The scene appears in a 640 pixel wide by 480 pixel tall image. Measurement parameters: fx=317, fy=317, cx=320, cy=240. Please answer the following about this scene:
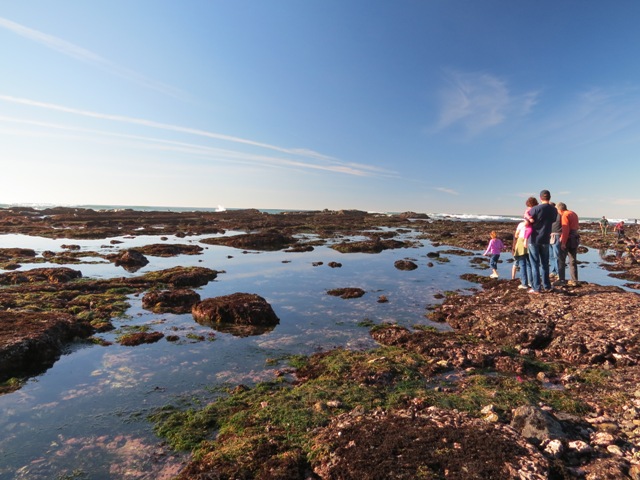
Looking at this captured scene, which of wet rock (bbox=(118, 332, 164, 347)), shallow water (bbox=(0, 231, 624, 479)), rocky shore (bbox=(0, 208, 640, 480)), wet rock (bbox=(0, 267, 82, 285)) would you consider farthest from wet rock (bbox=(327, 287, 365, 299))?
wet rock (bbox=(0, 267, 82, 285))

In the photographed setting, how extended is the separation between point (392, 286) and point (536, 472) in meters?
15.6

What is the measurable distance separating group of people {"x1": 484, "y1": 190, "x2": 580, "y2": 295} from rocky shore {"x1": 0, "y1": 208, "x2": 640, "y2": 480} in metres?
1.30

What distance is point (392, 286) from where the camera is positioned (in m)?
20.2

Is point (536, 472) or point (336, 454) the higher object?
point (536, 472)

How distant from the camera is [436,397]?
24.3 feet

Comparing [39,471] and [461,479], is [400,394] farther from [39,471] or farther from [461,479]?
[39,471]

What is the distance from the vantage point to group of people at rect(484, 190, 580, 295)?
1380 centimetres

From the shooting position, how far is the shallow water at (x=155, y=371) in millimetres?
5836

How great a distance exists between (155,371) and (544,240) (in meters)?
15.8

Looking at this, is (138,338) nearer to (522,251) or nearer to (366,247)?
(522,251)

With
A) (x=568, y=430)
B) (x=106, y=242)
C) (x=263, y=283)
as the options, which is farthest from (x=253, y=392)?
(x=106, y=242)

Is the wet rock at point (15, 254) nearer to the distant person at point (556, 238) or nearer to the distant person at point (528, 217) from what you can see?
the distant person at point (528, 217)

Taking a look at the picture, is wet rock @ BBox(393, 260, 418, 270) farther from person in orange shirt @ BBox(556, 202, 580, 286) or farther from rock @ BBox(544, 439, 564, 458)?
rock @ BBox(544, 439, 564, 458)

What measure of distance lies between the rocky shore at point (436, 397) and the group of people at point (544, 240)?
4.27 ft
